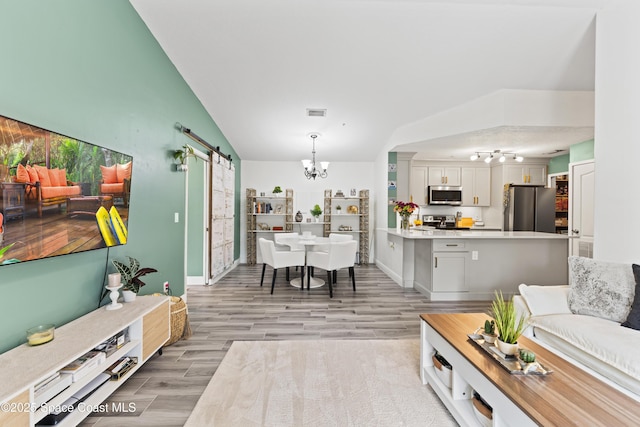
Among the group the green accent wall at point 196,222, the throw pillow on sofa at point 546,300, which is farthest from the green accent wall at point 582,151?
the green accent wall at point 196,222

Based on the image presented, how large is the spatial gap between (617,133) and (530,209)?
408 centimetres

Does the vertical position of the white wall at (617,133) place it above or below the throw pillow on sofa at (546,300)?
above

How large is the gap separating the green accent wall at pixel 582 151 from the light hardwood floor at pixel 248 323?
10.7 ft

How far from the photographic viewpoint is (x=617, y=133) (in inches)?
86.0

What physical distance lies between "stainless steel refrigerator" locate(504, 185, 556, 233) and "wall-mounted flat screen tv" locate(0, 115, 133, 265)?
688 cm

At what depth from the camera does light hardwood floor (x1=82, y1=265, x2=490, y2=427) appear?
177 cm

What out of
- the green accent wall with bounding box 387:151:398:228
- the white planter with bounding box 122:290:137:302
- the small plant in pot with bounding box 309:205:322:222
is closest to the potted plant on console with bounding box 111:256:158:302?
the white planter with bounding box 122:290:137:302

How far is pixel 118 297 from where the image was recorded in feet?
6.88

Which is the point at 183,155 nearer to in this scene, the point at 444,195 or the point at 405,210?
the point at 405,210

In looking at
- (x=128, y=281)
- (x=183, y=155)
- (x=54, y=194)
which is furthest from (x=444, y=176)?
(x=54, y=194)

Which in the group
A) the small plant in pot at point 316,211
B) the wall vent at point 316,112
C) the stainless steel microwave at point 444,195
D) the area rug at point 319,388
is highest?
the wall vent at point 316,112

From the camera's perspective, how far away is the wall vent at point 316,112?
4004 mm

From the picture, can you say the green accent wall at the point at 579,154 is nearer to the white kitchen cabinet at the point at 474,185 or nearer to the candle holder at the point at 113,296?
the white kitchen cabinet at the point at 474,185

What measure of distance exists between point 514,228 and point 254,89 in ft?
19.4
